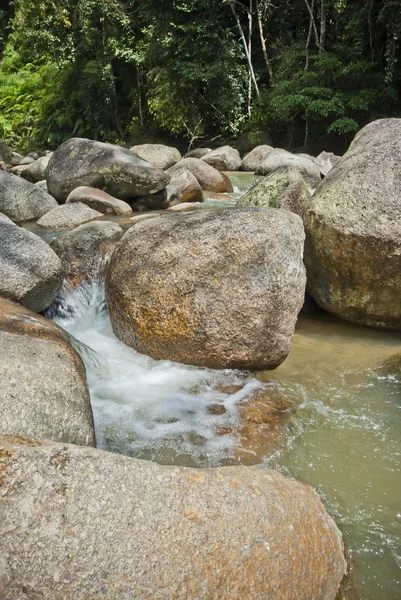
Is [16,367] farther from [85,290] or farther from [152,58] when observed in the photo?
[152,58]

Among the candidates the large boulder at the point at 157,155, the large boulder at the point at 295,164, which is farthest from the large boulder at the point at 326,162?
the large boulder at the point at 157,155

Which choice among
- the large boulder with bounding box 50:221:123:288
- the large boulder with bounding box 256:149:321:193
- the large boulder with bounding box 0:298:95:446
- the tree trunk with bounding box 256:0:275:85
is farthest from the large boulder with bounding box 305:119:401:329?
the tree trunk with bounding box 256:0:275:85

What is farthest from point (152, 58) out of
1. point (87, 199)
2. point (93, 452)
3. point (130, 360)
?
point (93, 452)

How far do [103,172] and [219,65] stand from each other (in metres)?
11.2

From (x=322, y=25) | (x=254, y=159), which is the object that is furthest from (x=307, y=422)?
(x=322, y=25)

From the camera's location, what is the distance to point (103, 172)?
9.48 meters

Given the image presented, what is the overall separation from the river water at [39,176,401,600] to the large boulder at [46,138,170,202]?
18.8 ft

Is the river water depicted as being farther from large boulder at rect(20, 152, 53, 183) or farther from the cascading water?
large boulder at rect(20, 152, 53, 183)

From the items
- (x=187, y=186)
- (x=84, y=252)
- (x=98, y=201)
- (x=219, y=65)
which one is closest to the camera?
(x=84, y=252)

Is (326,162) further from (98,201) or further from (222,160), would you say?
(98,201)

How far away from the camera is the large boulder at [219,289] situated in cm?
338

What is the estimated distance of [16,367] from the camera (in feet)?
7.82

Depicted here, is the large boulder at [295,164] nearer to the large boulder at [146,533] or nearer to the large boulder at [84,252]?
the large boulder at [84,252]

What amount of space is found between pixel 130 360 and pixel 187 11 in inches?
729
